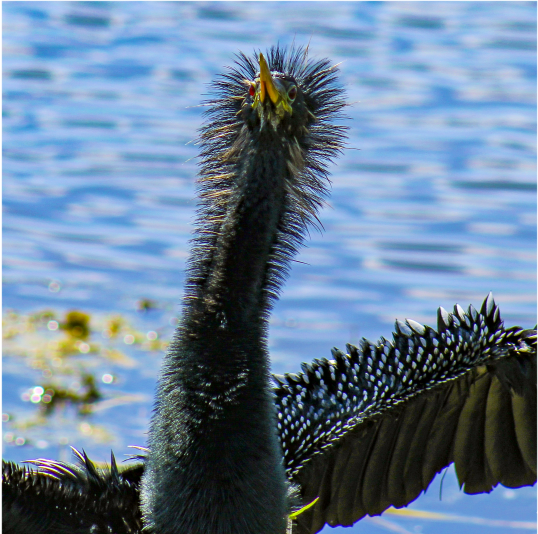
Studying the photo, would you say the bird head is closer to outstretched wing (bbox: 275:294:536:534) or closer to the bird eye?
the bird eye

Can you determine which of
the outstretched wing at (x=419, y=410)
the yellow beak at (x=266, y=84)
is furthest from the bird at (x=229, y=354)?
the outstretched wing at (x=419, y=410)

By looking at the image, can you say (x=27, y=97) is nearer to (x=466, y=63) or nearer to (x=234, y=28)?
(x=234, y=28)

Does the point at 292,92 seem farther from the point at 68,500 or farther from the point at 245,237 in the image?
the point at 68,500

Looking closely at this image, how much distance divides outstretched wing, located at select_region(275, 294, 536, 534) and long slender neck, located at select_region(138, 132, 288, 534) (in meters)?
0.92

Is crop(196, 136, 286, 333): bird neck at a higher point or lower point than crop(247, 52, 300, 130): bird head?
lower

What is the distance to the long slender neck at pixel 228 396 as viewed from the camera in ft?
8.55

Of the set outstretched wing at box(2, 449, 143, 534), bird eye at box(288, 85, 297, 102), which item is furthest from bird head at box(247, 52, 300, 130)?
outstretched wing at box(2, 449, 143, 534)

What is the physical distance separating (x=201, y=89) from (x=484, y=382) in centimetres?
631

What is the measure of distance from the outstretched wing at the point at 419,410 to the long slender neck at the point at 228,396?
3.01ft

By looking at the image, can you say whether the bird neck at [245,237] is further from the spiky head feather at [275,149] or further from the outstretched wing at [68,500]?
the outstretched wing at [68,500]

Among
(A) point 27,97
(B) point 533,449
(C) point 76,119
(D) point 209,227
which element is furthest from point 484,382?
(A) point 27,97

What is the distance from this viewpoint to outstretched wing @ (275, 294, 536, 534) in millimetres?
3635

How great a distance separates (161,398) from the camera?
9.00ft

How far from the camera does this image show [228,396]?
264 cm
